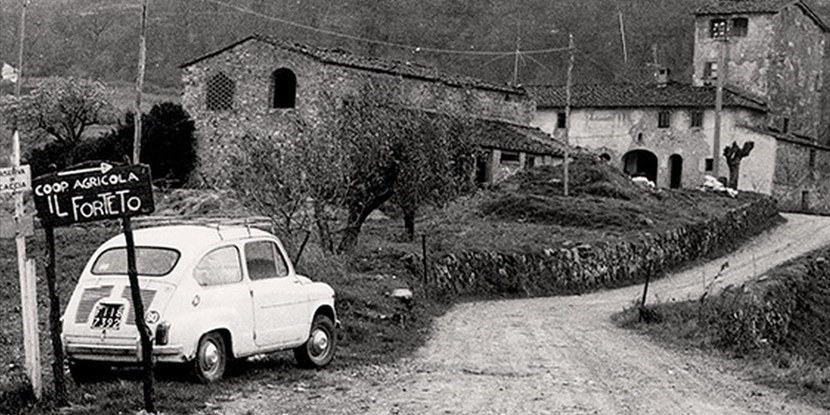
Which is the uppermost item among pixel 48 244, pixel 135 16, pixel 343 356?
pixel 135 16

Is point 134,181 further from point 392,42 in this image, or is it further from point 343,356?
point 392,42

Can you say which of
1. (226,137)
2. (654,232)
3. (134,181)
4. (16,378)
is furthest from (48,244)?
(226,137)

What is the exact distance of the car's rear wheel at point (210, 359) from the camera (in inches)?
534

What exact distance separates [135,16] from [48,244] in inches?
3350

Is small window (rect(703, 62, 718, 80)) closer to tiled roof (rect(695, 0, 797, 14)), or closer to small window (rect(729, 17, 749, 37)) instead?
small window (rect(729, 17, 749, 37))

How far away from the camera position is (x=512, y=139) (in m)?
50.2

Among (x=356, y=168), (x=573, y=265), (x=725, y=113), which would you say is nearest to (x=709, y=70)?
(x=725, y=113)

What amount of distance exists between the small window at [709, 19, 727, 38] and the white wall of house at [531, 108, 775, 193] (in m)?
7.09

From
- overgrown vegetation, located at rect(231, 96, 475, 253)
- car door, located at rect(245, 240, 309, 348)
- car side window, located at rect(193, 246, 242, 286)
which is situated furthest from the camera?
overgrown vegetation, located at rect(231, 96, 475, 253)

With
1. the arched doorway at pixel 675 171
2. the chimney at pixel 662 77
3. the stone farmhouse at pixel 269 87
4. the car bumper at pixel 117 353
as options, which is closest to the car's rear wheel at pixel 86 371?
the car bumper at pixel 117 353

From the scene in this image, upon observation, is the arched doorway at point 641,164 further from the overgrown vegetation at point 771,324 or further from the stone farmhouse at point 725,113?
the overgrown vegetation at point 771,324

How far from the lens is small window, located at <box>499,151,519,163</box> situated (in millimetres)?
49031

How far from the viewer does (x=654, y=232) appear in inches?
1490

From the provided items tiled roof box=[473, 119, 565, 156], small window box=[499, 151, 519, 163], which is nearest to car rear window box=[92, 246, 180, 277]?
tiled roof box=[473, 119, 565, 156]
